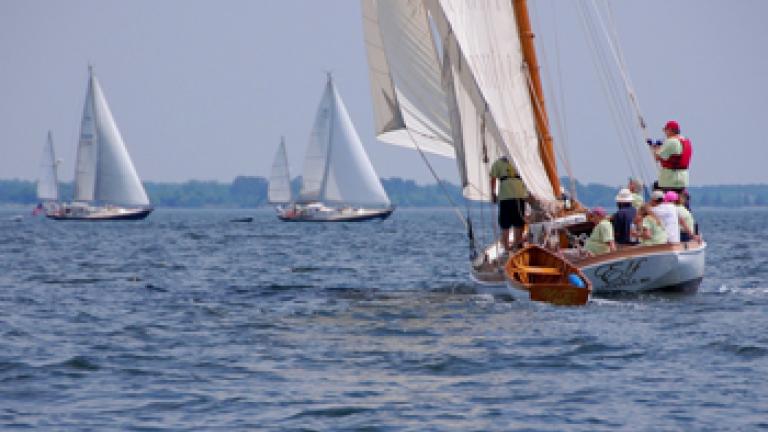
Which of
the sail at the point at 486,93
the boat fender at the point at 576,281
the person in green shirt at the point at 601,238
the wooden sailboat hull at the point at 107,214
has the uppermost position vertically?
the sail at the point at 486,93

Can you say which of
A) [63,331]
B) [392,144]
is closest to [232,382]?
[63,331]

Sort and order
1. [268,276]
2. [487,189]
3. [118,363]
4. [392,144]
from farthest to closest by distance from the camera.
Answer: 1. [268,276]
2. [392,144]
3. [487,189]
4. [118,363]

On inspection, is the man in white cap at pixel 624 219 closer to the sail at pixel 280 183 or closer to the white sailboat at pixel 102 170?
the white sailboat at pixel 102 170

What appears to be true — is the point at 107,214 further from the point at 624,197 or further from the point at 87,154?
the point at 624,197

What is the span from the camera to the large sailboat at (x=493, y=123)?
74.0ft

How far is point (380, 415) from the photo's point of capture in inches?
510

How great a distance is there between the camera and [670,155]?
2409 centimetres

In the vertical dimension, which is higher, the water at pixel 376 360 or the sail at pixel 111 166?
the sail at pixel 111 166

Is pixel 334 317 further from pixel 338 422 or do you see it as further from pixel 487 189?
pixel 338 422

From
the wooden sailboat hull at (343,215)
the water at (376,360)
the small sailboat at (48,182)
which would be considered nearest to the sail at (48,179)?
the small sailboat at (48,182)

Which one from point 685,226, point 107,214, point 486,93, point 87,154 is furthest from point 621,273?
point 107,214

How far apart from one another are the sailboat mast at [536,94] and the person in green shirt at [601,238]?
297 centimetres

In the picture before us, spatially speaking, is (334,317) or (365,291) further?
(365,291)

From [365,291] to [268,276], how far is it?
266 inches
